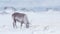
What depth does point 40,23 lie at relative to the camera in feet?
3.37

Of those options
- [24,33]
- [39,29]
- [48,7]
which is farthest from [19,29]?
[48,7]

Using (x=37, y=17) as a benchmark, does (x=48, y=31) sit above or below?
below

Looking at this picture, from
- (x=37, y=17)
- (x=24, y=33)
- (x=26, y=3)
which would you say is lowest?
(x=24, y=33)

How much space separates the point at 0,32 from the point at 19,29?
0.47ft

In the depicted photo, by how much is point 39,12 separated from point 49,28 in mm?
142

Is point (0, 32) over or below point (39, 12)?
below

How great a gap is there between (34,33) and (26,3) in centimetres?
23

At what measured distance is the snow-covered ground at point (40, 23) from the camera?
1022 mm

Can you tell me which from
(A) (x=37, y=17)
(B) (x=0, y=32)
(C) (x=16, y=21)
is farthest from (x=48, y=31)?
(B) (x=0, y=32)

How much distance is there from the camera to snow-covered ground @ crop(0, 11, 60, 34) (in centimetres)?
102

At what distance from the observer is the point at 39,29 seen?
103 cm

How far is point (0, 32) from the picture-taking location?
1.02 meters

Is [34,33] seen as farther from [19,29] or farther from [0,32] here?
[0,32]

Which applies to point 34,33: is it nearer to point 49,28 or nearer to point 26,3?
point 49,28
